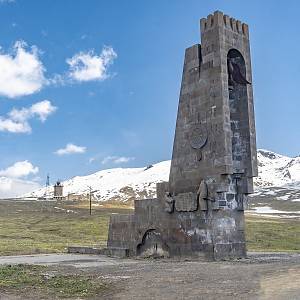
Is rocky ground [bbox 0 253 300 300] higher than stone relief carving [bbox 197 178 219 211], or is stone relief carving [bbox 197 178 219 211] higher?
stone relief carving [bbox 197 178 219 211]

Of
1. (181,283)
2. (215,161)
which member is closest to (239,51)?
(215,161)

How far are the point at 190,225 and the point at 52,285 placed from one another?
10.3 metres

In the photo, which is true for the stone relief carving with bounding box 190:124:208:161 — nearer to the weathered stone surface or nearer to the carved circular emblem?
the carved circular emblem

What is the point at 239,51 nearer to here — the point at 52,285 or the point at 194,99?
the point at 194,99

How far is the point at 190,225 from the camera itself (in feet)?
79.6

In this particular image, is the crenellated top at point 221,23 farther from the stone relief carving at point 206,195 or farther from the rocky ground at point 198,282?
the rocky ground at point 198,282

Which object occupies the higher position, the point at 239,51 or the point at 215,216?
the point at 239,51

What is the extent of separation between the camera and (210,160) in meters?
24.1

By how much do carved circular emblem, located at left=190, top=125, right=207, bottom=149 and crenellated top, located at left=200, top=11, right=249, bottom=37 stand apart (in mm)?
5203

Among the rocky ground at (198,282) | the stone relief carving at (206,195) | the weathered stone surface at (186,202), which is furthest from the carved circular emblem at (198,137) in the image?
the rocky ground at (198,282)

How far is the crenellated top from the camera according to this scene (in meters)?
24.8

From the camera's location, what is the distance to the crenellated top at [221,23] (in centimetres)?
2475

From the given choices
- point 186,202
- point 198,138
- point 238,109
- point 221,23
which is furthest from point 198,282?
point 221,23

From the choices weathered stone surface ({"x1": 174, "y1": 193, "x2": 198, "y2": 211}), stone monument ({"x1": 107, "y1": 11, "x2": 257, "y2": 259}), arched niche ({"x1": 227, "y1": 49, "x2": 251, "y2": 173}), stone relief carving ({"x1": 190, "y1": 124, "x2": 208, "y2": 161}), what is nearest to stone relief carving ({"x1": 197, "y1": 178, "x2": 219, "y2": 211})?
stone monument ({"x1": 107, "y1": 11, "x2": 257, "y2": 259})
